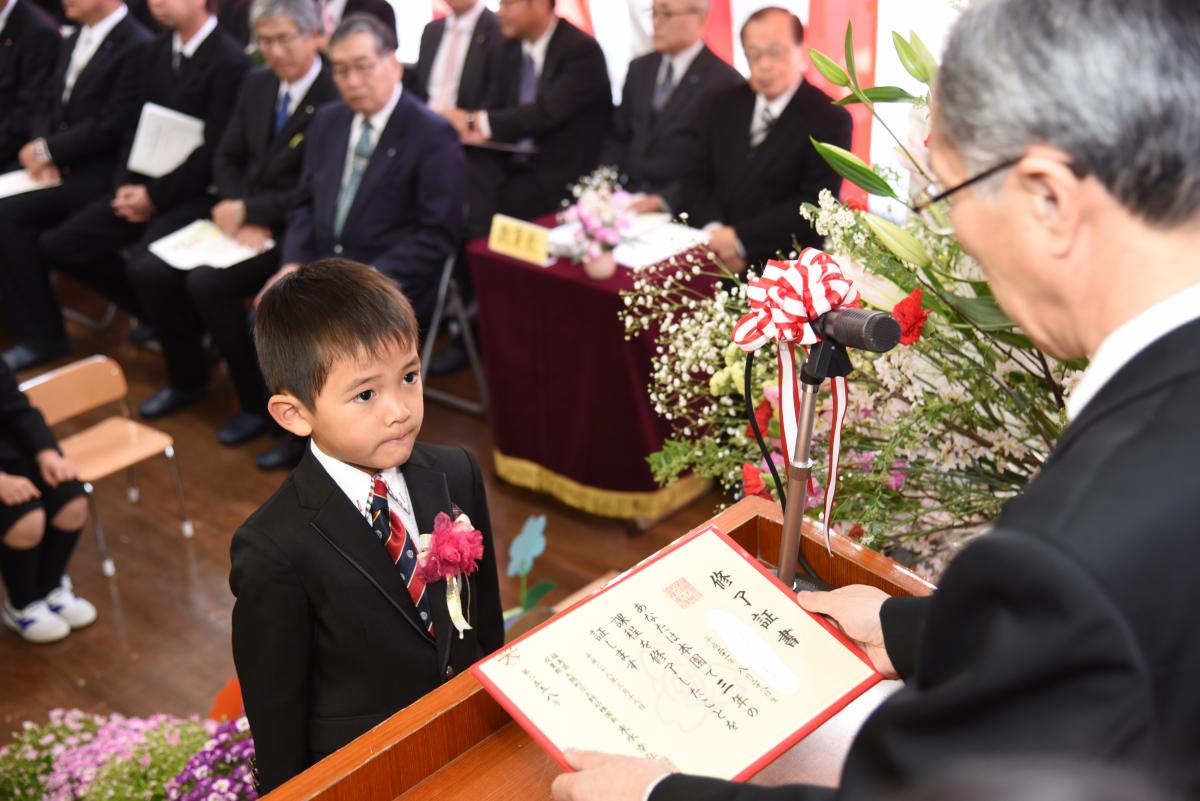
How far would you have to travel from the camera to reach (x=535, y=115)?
14.7ft

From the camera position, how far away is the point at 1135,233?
0.76 metres

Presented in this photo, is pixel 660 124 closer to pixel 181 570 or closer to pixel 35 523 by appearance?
pixel 181 570

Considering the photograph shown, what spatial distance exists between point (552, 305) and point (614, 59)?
1827mm

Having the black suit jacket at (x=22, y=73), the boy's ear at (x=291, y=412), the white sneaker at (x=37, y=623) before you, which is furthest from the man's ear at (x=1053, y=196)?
the black suit jacket at (x=22, y=73)

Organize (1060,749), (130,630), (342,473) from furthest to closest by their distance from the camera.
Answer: (130,630) < (342,473) < (1060,749)

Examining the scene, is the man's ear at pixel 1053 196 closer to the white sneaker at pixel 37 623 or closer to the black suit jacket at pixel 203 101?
the white sneaker at pixel 37 623

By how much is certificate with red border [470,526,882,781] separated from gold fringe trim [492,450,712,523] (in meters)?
2.15

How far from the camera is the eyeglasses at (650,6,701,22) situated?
159 inches

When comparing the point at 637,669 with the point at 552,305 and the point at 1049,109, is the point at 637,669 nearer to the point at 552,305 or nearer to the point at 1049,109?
the point at 1049,109

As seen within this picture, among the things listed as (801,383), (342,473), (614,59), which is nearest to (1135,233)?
(801,383)

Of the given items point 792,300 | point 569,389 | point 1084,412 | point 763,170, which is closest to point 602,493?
point 569,389

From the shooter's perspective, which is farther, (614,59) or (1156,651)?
(614,59)

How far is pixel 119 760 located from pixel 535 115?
121 inches

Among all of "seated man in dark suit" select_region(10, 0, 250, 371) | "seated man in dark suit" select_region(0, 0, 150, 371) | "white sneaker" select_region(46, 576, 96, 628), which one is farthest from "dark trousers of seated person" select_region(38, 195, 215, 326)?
"white sneaker" select_region(46, 576, 96, 628)
